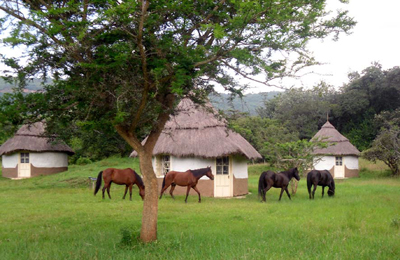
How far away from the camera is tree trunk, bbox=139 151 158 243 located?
721cm

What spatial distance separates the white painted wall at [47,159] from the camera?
85.8 ft

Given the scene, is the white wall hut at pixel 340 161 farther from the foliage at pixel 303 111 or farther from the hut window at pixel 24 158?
the hut window at pixel 24 158

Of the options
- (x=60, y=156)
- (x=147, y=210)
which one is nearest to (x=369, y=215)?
(x=147, y=210)

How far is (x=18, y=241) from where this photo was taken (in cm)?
748

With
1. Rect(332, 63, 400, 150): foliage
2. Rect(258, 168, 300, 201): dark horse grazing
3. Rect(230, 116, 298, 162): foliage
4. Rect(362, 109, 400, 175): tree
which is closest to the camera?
Rect(258, 168, 300, 201): dark horse grazing

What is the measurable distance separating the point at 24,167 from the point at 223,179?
15.4m

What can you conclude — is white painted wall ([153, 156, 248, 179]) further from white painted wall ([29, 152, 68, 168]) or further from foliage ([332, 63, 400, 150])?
foliage ([332, 63, 400, 150])

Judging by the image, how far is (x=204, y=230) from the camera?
8547 mm

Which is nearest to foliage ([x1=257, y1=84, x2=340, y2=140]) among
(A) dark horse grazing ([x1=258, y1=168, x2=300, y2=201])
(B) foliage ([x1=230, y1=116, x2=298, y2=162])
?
(B) foliage ([x1=230, y1=116, x2=298, y2=162])

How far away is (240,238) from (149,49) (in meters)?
3.93

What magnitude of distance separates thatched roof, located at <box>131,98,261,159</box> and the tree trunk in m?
8.61

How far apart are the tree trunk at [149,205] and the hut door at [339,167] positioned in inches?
926

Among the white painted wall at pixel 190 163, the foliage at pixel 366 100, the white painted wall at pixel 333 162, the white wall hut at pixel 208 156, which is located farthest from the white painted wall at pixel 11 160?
the foliage at pixel 366 100

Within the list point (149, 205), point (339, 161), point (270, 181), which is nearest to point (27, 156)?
point (270, 181)
